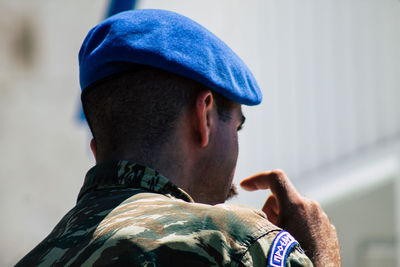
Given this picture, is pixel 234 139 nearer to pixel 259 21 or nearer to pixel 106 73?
pixel 106 73

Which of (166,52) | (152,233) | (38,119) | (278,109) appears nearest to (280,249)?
(152,233)

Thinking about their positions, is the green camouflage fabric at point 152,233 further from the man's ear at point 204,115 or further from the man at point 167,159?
the man's ear at point 204,115

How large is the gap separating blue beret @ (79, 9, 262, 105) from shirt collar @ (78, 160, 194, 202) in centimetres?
19

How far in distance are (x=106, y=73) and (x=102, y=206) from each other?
283 mm

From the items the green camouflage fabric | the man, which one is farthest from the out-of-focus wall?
the green camouflage fabric

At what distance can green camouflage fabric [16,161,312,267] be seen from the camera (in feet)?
2.81

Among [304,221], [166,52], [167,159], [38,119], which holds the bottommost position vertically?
[38,119]

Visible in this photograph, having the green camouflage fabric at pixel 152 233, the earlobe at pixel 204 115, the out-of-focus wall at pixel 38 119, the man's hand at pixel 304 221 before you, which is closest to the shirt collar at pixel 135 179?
the green camouflage fabric at pixel 152 233

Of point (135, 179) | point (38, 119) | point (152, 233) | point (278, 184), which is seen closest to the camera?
point (152, 233)

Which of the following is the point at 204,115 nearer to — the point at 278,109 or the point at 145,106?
the point at 145,106

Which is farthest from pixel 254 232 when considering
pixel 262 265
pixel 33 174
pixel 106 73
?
pixel 33 174

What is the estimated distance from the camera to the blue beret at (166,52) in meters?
1.08

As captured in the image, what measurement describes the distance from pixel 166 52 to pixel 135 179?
0.24m

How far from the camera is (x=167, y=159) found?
106cm
